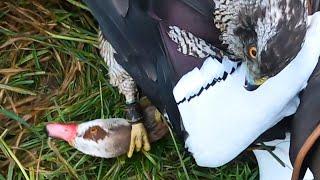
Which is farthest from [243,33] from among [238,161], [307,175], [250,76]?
[238,161]

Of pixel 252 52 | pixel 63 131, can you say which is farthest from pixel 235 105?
pixel 63 131

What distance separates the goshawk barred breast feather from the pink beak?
59cm

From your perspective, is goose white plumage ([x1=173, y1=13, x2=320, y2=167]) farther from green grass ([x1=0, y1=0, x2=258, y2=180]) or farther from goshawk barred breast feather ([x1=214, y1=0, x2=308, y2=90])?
green grass ([x1=0, y1=0, x2=258, y2=180])

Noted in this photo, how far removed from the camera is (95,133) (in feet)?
6.99

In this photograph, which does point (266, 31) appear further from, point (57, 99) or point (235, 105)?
point (57, 99)

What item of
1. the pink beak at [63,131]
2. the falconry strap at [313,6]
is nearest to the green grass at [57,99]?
the pink beak at [63,131]

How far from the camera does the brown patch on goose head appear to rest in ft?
6.96

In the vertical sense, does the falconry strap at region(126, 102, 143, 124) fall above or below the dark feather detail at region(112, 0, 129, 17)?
below

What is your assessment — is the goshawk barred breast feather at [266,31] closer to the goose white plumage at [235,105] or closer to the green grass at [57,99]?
the goose white plumage at [235,105]

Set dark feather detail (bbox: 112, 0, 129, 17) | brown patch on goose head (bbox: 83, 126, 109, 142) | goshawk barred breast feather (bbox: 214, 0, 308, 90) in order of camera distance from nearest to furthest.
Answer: goshawk barred breast feather (bbox: 214, 0, 308, 90) < dark feather detail (bbox: 112, 0, 129, 17) < brown patch on goose head (bbox: 83, 126, 109, 142)

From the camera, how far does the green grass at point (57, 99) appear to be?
2.20 m

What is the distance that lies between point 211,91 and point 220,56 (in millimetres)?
→ 77

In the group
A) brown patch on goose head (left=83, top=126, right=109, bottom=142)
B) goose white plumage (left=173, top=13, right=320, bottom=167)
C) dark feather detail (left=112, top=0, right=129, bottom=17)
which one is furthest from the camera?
brown patch on goose head (left=83, top=126, right=109, bottom=142)

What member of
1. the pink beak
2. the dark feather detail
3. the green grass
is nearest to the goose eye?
the dark feather detail
